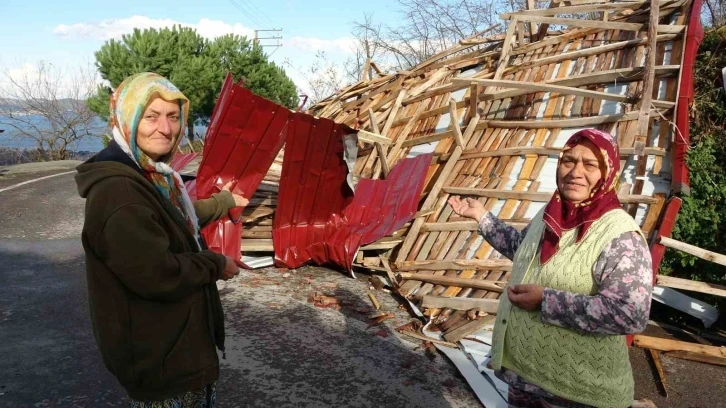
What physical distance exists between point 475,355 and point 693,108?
3.94m

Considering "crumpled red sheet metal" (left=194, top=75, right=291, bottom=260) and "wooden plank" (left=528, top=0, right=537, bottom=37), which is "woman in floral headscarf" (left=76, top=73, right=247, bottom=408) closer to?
"crumpled red sheet metal" (left=194, top=75, right=291, bottom=260)

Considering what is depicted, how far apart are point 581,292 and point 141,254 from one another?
1.54m

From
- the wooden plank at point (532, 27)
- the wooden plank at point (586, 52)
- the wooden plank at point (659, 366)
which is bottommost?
the wooden plank at point (659, 366)

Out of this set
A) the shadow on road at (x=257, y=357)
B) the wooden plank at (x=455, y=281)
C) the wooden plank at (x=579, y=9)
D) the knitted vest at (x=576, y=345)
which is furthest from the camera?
the wooden plank at (x=579, y=9)

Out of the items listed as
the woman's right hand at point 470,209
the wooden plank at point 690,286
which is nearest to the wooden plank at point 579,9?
the wooden plank at point 690,286

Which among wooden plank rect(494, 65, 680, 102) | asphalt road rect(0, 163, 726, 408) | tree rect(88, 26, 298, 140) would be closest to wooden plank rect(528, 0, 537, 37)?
wooden plank rect(494, 65, 680, 102)

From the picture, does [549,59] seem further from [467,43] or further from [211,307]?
[211,307]

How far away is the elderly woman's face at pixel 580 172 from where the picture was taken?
2.01m

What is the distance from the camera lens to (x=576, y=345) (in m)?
2.05

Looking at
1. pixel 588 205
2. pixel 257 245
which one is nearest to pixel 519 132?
pixel 257 245

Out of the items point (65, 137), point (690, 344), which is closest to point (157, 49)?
point (65, 137)

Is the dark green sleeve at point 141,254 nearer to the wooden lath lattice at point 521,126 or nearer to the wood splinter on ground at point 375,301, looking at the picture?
the wooden lath lattice at point 521,126

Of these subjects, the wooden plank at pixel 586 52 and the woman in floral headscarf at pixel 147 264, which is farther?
the wooden plank at pixel 586 52

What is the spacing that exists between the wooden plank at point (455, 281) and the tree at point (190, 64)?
1437cm
